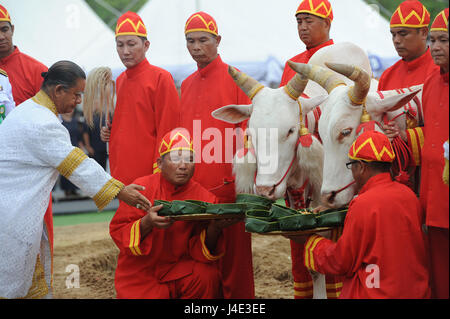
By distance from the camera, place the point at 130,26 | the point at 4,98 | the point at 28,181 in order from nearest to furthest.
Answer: the point at 28,181 < the point at 4,98 < the point at 130,26

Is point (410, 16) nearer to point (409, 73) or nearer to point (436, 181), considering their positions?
point (409, 73)

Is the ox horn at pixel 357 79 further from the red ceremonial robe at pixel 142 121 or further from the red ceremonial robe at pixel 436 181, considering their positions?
the red ceremonial robe at pixel 142 121

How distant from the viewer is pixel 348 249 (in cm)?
367

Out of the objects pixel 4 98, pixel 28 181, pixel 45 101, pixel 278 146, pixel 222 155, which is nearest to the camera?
pixel 278 146

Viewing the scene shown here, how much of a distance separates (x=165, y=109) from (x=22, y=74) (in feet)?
5.84

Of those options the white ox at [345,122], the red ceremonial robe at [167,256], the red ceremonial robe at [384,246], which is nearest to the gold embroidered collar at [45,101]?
the red ceremonial robe at [167,256]

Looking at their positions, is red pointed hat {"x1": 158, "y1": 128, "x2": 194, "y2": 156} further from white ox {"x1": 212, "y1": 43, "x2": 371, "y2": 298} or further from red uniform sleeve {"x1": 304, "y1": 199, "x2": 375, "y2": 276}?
red uniform sleeve {"x1": 304, "y1": 199, "x2": 375, "y2": 276}

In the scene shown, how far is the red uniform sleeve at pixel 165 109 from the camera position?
5477 millimetres

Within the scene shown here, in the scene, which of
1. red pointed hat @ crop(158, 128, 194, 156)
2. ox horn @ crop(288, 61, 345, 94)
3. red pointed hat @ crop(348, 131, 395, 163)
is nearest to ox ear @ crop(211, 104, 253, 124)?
red pointed hat @ crop(158, 128, 194, 156)

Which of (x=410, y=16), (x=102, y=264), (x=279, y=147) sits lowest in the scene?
(x=102, y=264)

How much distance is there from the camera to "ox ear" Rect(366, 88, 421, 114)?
4.02 metres

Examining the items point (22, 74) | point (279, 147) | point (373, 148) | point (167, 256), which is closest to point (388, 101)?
point (373, 148)

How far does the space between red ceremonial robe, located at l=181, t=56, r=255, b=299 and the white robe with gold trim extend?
978 millimetres

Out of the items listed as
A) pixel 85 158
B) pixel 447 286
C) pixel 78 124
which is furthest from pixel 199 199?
pixel 78 124
